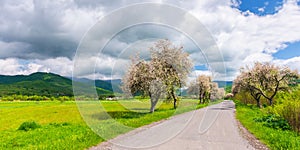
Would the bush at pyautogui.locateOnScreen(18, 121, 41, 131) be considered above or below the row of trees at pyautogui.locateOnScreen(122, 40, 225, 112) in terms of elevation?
below

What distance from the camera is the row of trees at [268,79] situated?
151ft

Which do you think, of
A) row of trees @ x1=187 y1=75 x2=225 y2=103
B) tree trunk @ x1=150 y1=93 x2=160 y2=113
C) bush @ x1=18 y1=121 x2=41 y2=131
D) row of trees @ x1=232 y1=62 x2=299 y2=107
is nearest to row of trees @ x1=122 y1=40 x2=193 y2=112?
tree trunk @ x1=150 y1=93 x2=160 y2=113

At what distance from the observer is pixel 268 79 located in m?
48.9

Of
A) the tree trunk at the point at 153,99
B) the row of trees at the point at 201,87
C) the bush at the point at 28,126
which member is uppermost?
the row of trees at the point at 201,87

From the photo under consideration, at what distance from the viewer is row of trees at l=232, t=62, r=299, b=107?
4600cm

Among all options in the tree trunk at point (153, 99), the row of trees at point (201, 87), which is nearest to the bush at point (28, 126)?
the tree trunk at point (153, 99)

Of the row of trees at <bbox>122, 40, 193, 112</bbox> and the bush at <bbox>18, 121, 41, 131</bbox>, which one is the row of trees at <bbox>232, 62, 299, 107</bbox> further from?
the bush at <bbox>18, 121, 41, 131</bbox>

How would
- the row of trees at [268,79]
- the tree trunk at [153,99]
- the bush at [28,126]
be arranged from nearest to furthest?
the bush at [28,126], the tree trunk at [153,99], the row of trees at [268,79]

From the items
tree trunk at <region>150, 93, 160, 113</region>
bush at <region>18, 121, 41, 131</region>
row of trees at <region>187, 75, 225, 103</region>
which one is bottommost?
bush at <region>18, 121, 41, 131</region>

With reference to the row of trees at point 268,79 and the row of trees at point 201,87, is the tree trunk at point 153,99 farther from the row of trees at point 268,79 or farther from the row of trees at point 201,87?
the row of trees at point 268,79

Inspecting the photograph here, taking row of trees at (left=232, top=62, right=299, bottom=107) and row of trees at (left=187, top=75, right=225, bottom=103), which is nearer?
row of trees at (left=187, top=75, right=225, bottom=103)

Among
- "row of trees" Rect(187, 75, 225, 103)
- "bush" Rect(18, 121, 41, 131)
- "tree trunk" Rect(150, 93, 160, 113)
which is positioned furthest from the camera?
"row of trees" Rect(187, 75, 225, 103)

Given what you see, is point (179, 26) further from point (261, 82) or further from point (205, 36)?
point (261, 82)

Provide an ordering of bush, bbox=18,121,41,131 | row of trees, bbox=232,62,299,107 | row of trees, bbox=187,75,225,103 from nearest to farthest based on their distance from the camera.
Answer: bush, bbox=18,121,41,131
row of trees, bbox=187,75,225,103
row of trees, bbox=232,62,299,107
